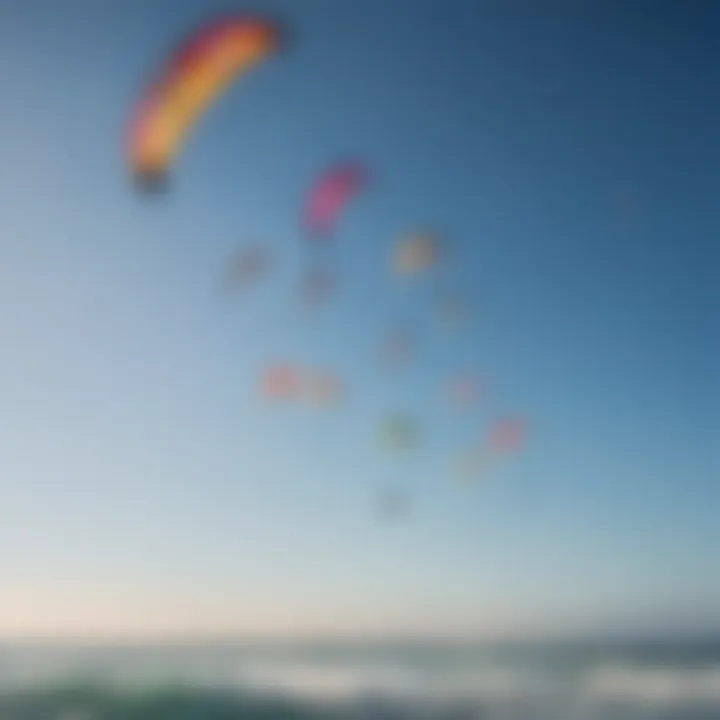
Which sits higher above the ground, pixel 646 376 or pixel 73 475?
pixel 646 376

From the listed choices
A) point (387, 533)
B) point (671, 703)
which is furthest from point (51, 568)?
point (671, 703)

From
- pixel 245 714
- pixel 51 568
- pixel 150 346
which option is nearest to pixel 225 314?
pixel 150 346

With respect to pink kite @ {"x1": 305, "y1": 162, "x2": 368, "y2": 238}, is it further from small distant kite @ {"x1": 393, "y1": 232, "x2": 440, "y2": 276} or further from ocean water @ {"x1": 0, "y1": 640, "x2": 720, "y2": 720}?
ocean water @ {"x1": 0, "y1": 640, "x2": 720, "y2": 720}

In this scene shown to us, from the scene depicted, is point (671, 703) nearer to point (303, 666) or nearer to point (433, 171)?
point (303, 666)

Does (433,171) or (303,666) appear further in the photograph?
(433,171)

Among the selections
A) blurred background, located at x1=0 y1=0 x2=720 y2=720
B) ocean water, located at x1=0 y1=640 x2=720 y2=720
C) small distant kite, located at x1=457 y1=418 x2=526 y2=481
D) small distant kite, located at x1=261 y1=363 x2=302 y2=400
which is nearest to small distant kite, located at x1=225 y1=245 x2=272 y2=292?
blurred background, located at x1=0 y1=0 x2=720 y2=720

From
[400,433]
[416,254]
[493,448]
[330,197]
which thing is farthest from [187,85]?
[493,448]

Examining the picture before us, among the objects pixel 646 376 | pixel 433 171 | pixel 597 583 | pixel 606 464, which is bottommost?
pixel 597 583

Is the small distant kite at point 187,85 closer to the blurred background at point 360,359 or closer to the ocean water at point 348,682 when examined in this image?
the blurred background at point 360,359
